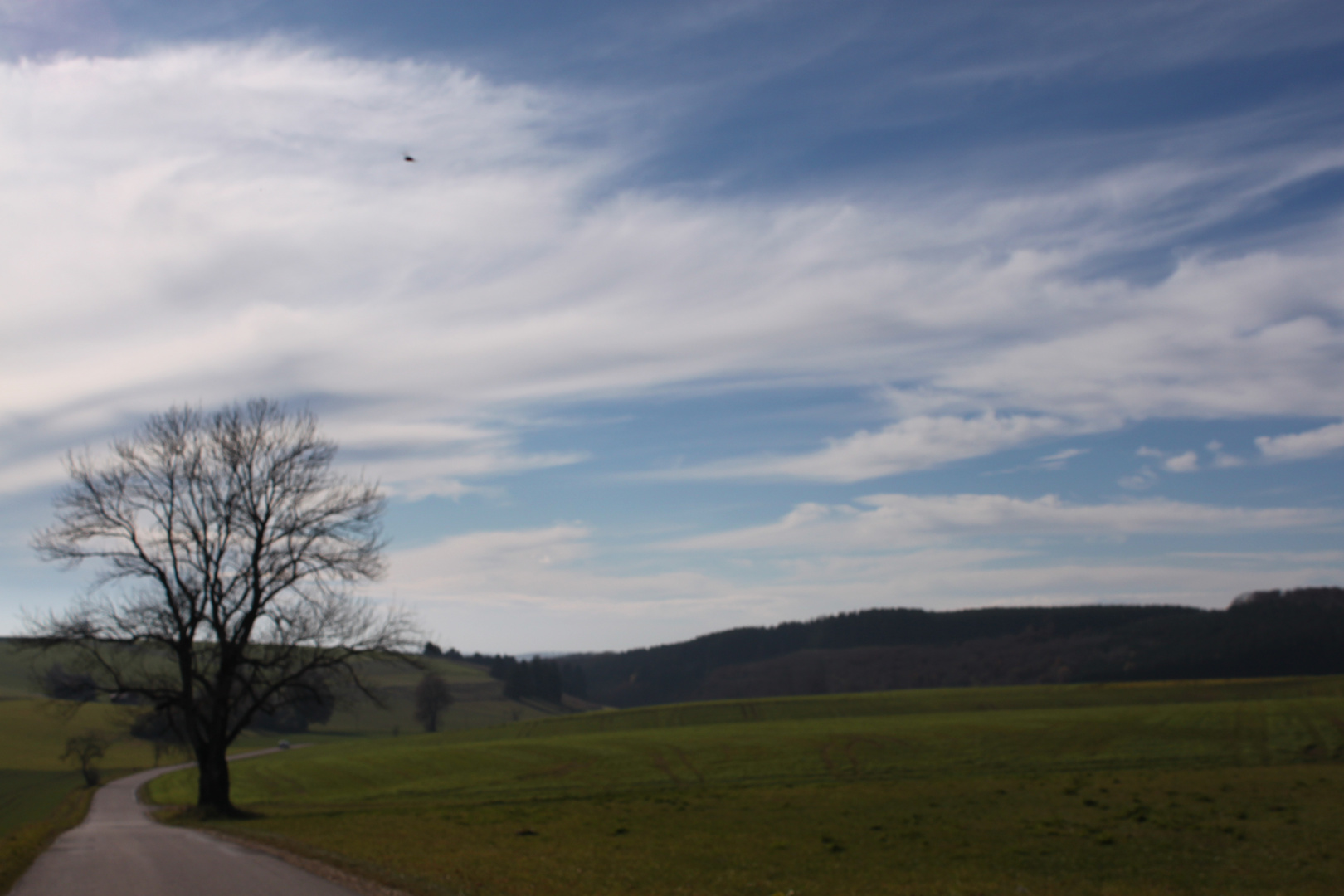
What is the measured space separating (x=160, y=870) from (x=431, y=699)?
119m

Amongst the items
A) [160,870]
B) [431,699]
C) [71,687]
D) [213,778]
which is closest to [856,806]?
[160,870]

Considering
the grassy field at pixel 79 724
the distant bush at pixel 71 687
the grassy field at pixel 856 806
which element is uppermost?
the distant bush at pixel 71 687

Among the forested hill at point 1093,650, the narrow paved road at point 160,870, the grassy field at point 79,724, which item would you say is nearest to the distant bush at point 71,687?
the grassy field at point 79,724

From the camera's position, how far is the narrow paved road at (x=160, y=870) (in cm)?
1438

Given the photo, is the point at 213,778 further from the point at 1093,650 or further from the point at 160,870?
the point at 1093,650

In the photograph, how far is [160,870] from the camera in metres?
16.6

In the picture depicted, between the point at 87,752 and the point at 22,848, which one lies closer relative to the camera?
the point at 22,848

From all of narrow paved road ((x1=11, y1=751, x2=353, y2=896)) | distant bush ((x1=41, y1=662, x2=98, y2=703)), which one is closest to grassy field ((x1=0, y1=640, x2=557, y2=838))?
distant bush ((x1=41, y1=662, x2=98, y2=703))

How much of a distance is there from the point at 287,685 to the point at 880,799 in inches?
917

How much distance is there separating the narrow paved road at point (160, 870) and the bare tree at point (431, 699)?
10727 cm

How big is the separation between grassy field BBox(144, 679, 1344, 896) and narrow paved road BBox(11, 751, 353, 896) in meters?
1.46

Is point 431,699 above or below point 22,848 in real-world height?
below

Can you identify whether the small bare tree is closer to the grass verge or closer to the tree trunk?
the grass verge

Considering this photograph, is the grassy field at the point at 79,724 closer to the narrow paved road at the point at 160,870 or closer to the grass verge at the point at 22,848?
the grass verge at the point at 22,848
